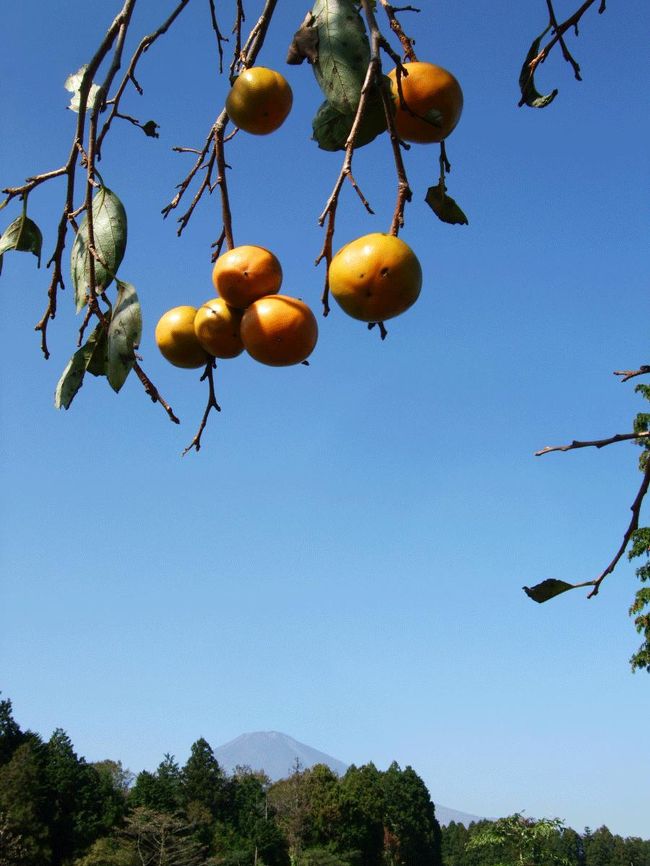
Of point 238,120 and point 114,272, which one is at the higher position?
point 238,120

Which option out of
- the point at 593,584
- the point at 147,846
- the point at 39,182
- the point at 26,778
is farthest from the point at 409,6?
the point at 147,846

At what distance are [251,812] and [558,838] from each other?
28.1 meters

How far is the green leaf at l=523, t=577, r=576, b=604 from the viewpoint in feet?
4.56

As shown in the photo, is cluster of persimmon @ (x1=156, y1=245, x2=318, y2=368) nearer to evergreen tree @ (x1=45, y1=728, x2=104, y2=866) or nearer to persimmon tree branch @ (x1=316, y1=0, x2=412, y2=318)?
persimmon tree branch @ (x1=316, y1=0, x2=412, y2=318)

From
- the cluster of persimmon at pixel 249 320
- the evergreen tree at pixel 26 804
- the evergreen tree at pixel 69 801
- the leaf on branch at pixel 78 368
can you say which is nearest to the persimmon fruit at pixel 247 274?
the cluster of persimmon at pixel 249 320

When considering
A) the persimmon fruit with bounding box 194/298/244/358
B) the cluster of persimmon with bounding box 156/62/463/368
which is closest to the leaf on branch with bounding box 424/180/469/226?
the cluster of persimmon with bounding box 156/62/463/368

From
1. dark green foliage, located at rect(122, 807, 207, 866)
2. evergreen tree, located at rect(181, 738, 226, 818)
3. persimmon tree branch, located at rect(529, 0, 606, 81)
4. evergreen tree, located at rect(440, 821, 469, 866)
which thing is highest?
persimmon tree branch, located at rect(529, 0, 606, 81)

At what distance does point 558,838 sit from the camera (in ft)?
182

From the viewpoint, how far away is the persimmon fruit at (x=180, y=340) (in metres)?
1.25

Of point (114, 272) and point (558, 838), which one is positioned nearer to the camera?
point (114, 272)

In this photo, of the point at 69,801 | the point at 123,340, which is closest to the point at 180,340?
the point at 123,340

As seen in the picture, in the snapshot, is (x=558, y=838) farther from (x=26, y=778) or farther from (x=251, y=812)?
(x=26, y=778)

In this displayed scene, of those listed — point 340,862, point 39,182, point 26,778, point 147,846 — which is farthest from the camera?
point 340,862

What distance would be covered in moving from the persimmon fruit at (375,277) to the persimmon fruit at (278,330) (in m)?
0.11
